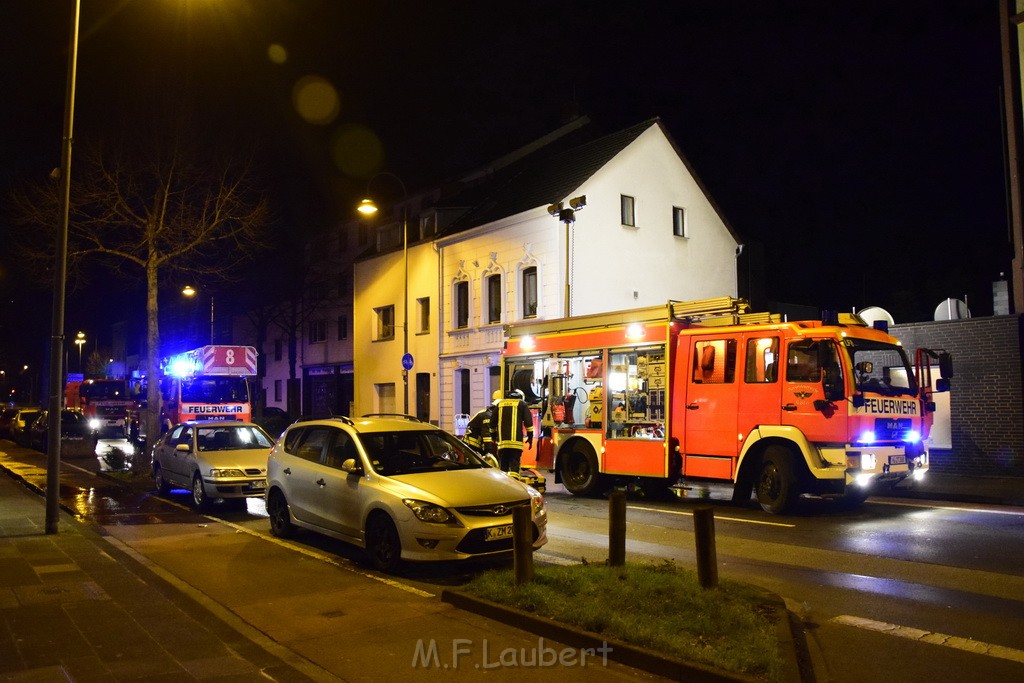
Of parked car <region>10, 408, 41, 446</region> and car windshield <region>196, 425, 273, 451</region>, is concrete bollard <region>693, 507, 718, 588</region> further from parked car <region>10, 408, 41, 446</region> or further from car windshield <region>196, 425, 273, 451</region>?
parked car <region>10, 408, 41, 446</region>

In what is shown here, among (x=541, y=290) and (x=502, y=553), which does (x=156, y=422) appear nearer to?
(x=541, y=290)

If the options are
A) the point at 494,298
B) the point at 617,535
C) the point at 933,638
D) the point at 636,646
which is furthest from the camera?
the point at 494,298

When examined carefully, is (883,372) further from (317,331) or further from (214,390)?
(317,331)

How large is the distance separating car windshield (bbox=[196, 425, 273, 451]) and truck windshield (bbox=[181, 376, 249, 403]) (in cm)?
1262

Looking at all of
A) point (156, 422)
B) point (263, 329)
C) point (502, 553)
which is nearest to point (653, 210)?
point (156, 422)

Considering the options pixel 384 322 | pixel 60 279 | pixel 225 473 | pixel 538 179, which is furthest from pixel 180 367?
pixel 60 279

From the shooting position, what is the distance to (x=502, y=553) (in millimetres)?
8602

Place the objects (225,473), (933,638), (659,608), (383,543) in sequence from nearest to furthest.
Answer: (933,638)
(659,608)
(383,543)
(225,473)

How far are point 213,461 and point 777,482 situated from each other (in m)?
9.10

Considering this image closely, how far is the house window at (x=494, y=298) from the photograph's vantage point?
29.9 m

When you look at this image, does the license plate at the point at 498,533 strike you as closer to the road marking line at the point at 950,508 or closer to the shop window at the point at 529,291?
the road marking line at the point at 950,508

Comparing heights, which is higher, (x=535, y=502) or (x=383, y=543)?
(x=535, y=502)

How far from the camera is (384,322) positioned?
1437 inches

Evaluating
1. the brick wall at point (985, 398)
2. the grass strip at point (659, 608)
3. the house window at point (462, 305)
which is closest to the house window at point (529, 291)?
the house window at point (462, 305)
